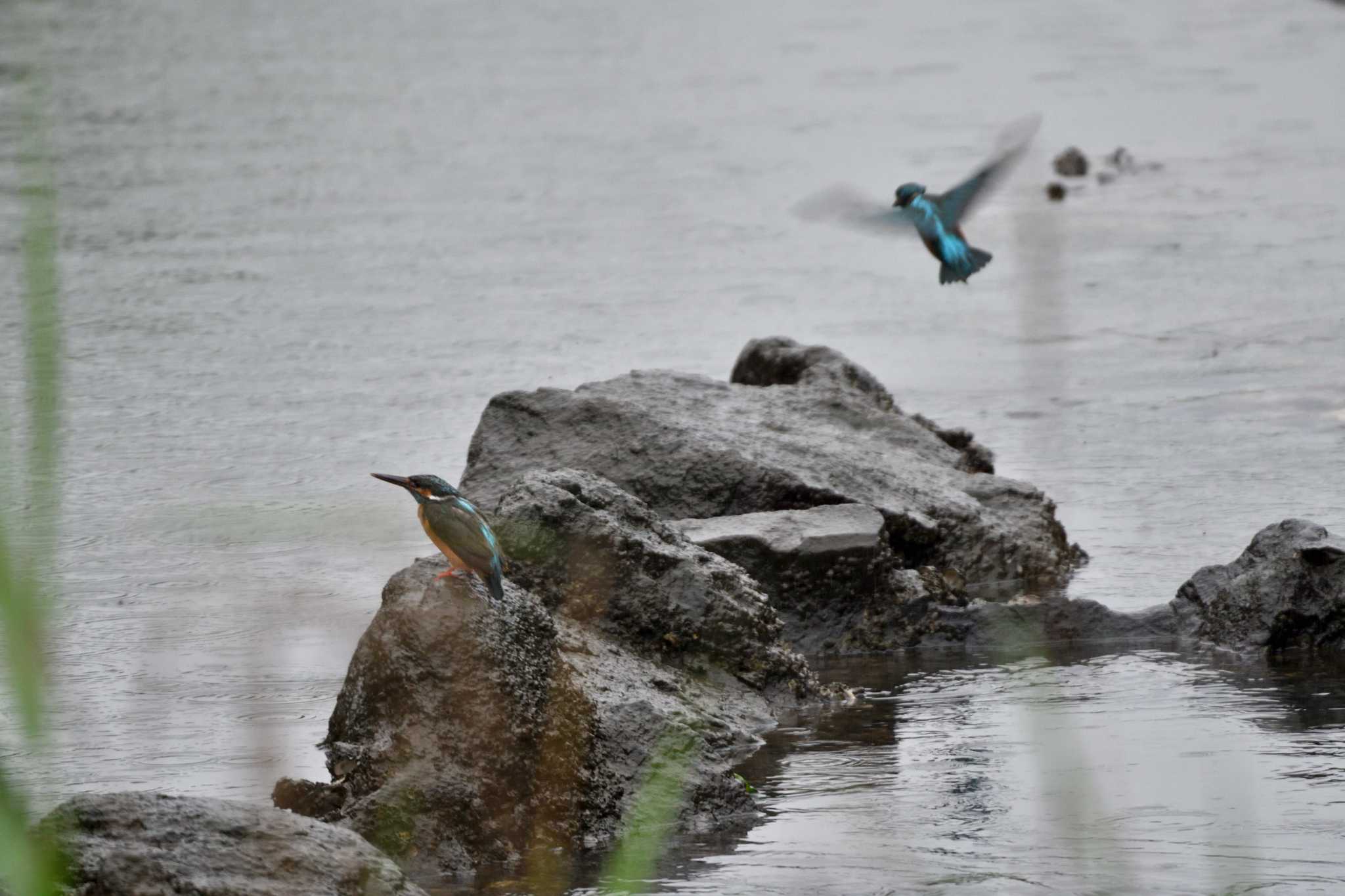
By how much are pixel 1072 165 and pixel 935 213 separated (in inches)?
484

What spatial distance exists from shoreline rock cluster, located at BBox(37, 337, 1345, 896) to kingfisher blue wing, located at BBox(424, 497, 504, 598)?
222mm

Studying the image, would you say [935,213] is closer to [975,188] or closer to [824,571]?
[975,188]

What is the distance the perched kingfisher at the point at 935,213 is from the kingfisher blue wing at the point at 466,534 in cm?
181

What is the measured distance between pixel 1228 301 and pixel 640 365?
4274 millimetres

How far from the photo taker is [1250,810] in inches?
194

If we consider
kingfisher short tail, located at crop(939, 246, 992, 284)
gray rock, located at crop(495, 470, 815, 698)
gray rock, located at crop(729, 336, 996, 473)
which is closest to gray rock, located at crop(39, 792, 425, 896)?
gray rock, located at crop(495, 470, 815, 698)

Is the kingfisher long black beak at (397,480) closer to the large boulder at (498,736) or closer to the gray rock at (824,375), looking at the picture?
the large boulder at (498,736)

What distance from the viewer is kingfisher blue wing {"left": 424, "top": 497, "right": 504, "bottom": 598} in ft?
15.7

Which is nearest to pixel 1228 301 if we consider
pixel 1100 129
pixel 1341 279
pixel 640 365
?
pixel 1341 279

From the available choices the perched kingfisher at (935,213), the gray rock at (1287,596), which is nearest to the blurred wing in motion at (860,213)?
the perched kingfisher at (935,213)

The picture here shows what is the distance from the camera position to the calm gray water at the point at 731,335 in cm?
518


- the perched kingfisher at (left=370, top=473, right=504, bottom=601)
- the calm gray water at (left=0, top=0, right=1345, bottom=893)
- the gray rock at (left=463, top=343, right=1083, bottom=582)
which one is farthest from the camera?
the gray rock at (left=463, top=343, right=1083, bottom=582)

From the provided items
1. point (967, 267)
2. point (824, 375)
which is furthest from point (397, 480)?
point (824, 375)

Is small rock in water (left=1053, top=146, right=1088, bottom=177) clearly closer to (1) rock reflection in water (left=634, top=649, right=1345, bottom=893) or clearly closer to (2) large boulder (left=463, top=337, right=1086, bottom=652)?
(2) large boulder (left=463, top=337, right=1086, bottom=652)
